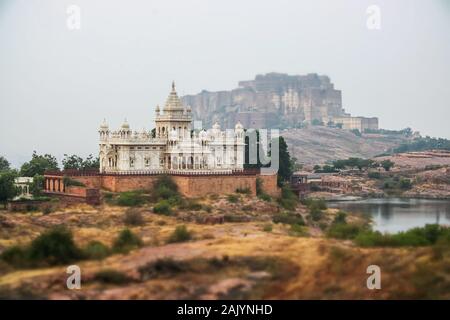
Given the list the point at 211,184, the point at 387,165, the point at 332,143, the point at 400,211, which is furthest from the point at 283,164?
the point at 332,143

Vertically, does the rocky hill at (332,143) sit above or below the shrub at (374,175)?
above

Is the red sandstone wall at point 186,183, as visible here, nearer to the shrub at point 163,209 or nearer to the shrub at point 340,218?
the shrub at point 163,209

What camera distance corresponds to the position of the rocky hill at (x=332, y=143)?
152m

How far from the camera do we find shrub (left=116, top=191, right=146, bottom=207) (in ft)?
174

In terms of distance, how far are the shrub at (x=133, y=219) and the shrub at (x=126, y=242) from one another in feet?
20.0

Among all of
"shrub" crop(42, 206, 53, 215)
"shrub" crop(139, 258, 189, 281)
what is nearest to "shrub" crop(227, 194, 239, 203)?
"shrub" crop(42, 206, 53, 215)

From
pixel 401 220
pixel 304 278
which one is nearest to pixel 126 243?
pixel 304 278

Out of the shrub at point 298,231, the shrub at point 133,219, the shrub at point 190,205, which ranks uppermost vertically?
the shrub at point 190,205

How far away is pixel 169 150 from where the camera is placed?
189ft

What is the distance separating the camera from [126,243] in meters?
40.9

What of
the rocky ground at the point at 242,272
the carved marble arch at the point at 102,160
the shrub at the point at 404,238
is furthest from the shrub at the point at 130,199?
the shrub at the point at 404,238

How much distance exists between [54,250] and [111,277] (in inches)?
144

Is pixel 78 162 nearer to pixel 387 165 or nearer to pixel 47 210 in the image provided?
pixel 47 210
